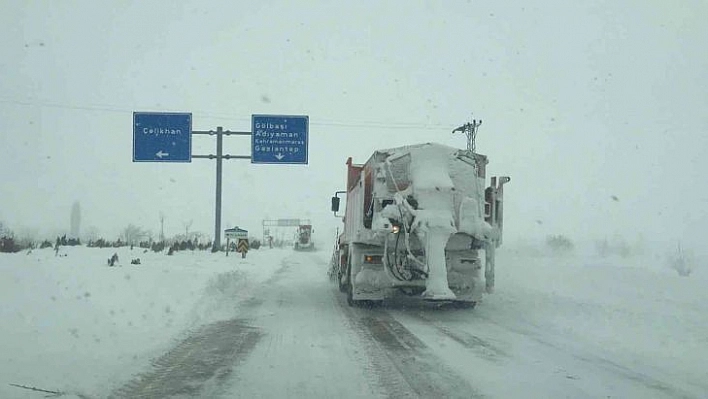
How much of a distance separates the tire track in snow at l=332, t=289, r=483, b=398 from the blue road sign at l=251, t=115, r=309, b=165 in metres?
17.2

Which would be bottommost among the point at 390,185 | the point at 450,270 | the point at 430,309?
the point at 430,309

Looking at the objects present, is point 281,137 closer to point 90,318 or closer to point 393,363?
point 90,318

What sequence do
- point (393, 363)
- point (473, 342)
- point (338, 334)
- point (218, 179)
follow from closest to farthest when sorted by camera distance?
1. point (393, 363)
2. point (473, 342)
3. point (338, 334)
4. point (218, 179)

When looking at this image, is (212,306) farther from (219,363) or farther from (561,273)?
(561,273)

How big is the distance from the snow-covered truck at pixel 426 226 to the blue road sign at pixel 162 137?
15.2 meters

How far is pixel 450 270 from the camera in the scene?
13961 mm

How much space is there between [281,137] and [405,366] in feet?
70.9

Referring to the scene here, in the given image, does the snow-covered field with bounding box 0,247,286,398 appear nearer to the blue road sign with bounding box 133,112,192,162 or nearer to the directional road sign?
the blue road sign with bounding box 133,112,192,162

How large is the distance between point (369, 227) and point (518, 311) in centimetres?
372

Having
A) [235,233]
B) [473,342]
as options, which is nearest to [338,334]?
[473,342]

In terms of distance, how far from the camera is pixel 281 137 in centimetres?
2923

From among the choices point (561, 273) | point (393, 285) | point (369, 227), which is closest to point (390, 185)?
point (369, 227)

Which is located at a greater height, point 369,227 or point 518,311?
point 369,227

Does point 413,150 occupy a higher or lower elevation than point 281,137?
lower
